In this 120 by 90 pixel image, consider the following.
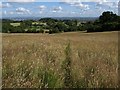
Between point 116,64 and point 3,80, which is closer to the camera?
point 3,80

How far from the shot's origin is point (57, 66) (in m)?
4.69

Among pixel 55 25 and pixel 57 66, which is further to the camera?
pixel 55 25

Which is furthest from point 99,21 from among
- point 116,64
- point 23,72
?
point 23,72

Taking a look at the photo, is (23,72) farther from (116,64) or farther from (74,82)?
(116,64)

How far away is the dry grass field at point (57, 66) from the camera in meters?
4.40

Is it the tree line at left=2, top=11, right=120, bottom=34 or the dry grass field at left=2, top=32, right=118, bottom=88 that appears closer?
the dry grass field at left=2, top=32, right=118, bottom=88

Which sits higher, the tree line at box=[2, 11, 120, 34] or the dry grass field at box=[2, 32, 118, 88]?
the tree line at box=[2, 11, 120, 34]

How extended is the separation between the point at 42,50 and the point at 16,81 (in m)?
0.98

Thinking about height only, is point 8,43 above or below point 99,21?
below

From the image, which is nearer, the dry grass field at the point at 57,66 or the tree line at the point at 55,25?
the dry grass field at the point at 57,66

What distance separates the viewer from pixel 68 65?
476 centimetres

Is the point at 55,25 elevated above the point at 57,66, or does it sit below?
above

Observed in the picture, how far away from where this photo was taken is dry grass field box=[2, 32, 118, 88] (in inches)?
173

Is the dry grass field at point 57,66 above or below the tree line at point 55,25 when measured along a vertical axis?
below
